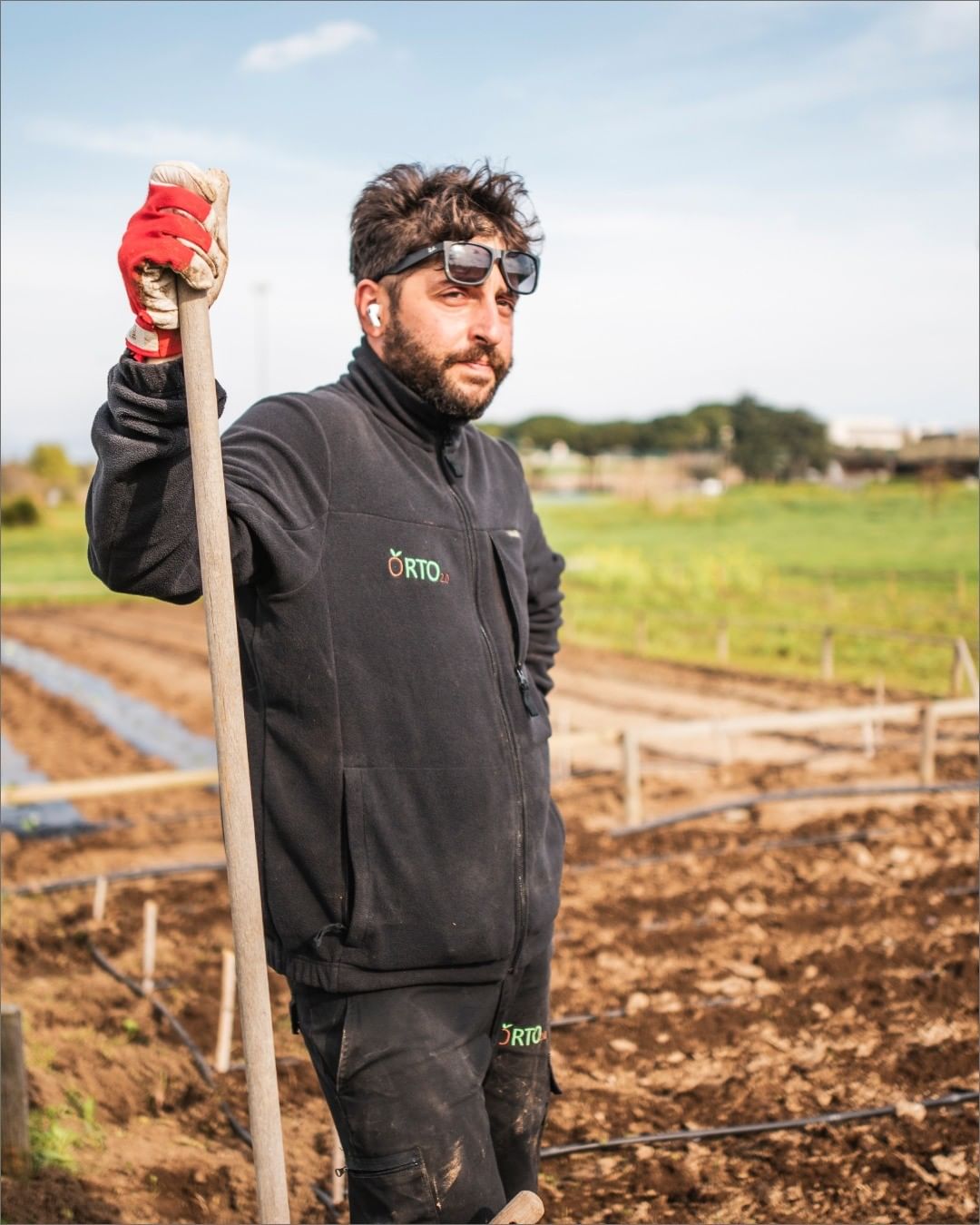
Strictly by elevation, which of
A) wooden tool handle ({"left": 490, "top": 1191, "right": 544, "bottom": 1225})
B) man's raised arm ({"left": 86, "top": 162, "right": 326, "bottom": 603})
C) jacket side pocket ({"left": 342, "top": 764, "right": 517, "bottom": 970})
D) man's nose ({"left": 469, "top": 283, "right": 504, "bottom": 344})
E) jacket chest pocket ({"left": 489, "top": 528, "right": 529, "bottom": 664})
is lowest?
wooden tool handle ({"left": 490, "top": 1191, "right": 544, "bottom": 1225})

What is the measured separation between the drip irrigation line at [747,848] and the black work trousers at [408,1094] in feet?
15.0

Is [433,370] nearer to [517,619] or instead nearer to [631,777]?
[517,619]

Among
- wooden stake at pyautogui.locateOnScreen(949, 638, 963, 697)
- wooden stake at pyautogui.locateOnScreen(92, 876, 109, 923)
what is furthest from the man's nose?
wooden stake at pyautogui.locateOnScreen(949, 638, 963, 697)

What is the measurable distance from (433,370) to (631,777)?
528cm

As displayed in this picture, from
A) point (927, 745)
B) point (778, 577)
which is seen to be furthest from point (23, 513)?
point (927, 745)

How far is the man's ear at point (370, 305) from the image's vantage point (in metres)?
1.92

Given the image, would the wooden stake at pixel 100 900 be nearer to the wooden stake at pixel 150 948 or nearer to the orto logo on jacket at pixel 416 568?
the wooden stake at pixel 150 948

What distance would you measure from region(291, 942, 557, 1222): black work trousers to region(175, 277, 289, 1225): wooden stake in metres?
0.38

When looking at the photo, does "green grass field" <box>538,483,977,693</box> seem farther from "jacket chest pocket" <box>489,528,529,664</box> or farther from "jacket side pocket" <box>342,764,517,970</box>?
"jacket side pocket" <box>342,764,517,970</box>

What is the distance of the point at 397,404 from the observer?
1.86 metres

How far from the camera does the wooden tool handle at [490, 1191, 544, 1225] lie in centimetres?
148

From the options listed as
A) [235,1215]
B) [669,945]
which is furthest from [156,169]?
[669,945]

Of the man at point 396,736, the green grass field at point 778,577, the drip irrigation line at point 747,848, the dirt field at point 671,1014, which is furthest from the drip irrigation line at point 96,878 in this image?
the green grass field at point 778,577

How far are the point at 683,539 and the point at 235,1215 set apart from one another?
21.7 meters
